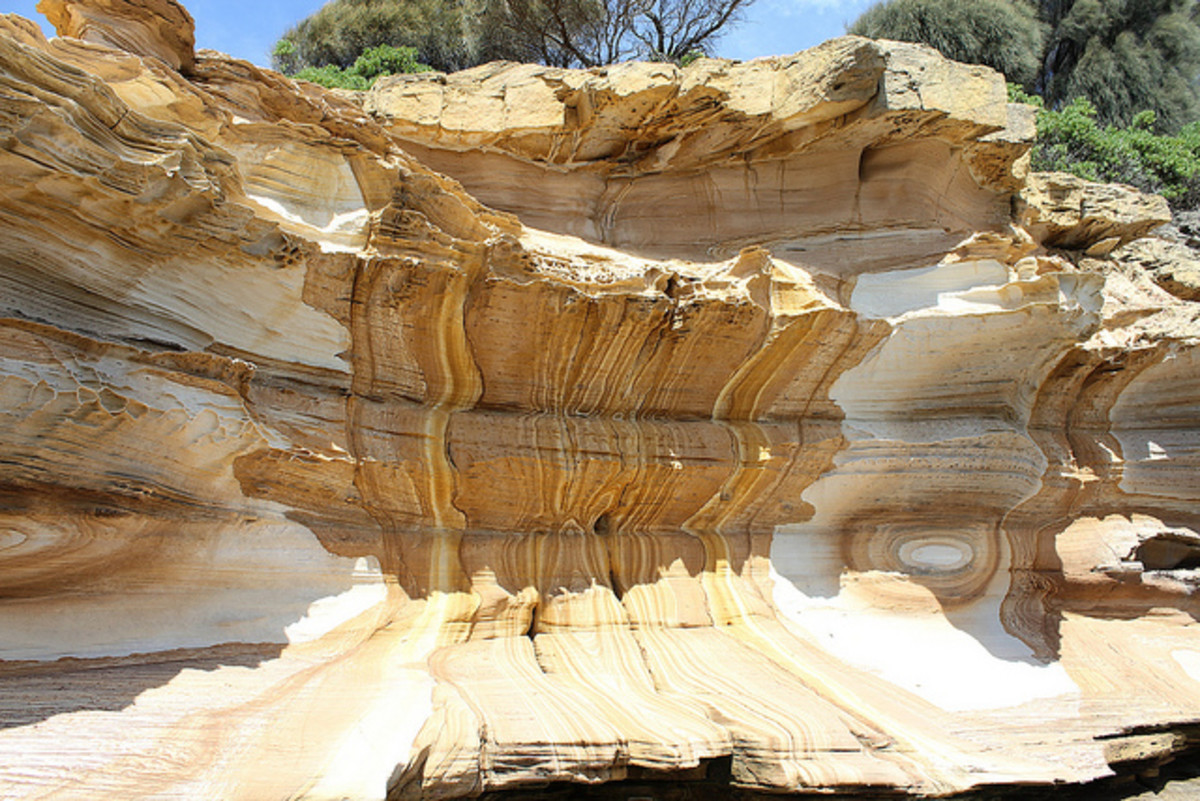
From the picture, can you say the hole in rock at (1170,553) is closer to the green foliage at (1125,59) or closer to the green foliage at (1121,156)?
the green foliage at (1121,156)

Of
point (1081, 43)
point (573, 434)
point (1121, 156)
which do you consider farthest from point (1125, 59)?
point (573, 434)

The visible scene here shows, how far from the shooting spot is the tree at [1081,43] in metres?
14.5

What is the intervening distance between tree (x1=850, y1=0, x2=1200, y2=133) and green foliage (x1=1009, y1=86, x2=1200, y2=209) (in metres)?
6.45

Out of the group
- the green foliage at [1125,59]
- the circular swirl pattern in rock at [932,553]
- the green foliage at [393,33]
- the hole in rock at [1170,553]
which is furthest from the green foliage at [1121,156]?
the green foliage at [393,33]

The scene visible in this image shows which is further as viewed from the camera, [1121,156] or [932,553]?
[1121,156]

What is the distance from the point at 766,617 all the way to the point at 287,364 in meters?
3.08

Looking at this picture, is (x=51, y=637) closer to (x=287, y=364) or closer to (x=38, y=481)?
(x=38, y=481)

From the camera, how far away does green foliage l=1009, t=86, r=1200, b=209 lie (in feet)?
28.7

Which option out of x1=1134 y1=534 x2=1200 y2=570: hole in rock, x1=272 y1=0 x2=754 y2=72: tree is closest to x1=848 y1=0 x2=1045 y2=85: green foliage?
x1=272 y1=0 x2=754 y2=72: tree

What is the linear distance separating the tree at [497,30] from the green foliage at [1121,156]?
589 centimetres

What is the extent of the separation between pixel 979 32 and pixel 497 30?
31.8 feet

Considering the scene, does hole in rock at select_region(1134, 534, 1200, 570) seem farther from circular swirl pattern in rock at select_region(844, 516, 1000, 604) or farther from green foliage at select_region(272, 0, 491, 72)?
green foliage at select_region(272, 0, 491, 72)

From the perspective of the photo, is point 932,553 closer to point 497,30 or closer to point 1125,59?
point 497,30

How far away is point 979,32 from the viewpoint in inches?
574
